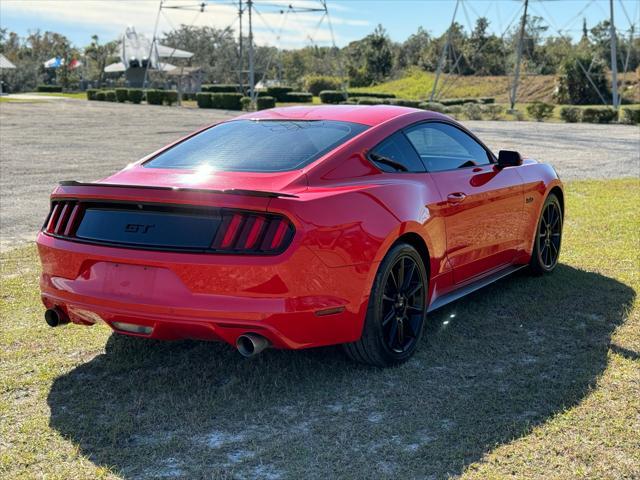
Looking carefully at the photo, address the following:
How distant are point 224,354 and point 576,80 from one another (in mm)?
54282

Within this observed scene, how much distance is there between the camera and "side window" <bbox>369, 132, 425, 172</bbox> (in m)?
4.58

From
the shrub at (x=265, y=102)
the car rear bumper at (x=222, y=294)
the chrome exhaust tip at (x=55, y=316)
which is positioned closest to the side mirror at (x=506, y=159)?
the car rear bumper at (x=222, y=294)

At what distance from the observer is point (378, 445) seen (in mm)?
3479

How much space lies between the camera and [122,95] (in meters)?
57.9

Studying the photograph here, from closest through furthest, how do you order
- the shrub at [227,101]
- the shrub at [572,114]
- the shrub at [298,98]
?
1. the shrub at [572,114]
2. the shrub at [227,101]
3. the shrub at [298,98]

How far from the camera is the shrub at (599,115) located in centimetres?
3494

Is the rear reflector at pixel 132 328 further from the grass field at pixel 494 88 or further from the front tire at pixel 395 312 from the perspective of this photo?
the grass field at pixel 494 88

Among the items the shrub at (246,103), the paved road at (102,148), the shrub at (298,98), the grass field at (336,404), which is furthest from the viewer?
the shrub at (298,98)

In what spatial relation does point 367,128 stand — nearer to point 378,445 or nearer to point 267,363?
point 267,363

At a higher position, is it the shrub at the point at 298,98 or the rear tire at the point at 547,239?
the rear tire at the point at 547,239

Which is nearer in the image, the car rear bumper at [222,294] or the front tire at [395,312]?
the car rear bumper at [222,294]

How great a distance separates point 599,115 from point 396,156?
109ft

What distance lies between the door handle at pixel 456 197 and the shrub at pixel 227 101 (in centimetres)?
4326

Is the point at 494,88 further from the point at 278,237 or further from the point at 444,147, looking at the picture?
the point at 278,237
